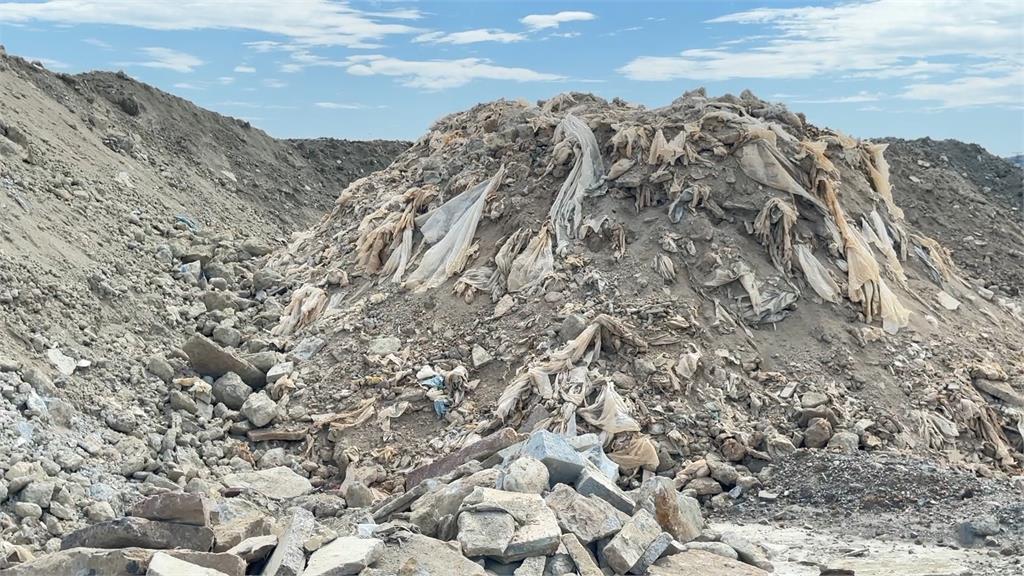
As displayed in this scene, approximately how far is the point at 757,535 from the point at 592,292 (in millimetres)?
2990

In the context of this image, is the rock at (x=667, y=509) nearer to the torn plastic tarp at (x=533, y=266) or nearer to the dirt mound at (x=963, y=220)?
the torn plastic tarp at (x=533, y=266)

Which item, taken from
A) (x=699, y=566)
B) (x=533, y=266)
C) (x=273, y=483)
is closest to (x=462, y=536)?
(x=699, y=566)

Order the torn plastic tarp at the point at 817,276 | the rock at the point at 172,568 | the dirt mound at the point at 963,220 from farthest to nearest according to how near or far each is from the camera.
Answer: the dirt mound at the point at 963,220
the torn plastic tarp at the point at 817,276
the rock at the point at 172,568

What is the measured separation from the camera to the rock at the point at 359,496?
24.0ft

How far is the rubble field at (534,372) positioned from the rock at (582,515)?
19 mm

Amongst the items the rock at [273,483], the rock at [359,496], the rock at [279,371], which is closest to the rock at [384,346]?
the rock at [279,371]

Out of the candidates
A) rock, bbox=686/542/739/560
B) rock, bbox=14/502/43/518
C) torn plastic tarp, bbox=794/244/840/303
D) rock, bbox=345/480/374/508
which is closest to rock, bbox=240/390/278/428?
rock, bbox=345/480/374/508

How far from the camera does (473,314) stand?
9.55m

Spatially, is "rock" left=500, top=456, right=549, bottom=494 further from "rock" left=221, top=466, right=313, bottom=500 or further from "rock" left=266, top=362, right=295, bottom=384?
"rock" left=266, top=362, right=295, bottom=384

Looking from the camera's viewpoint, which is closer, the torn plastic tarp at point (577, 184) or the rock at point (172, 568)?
the rock at point (172, 568)

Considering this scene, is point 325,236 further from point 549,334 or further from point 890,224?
point 890,224

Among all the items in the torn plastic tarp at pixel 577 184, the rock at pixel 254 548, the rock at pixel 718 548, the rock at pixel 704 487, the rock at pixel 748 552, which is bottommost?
the rock at pixel 704 487

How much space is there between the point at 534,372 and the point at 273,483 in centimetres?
222

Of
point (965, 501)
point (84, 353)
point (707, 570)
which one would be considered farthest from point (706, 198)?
point (84, 353)
